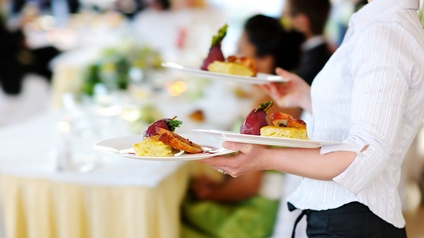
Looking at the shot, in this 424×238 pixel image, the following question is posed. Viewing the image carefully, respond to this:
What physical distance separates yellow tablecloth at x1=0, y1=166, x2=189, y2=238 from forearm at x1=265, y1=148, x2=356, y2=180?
0.92 meters

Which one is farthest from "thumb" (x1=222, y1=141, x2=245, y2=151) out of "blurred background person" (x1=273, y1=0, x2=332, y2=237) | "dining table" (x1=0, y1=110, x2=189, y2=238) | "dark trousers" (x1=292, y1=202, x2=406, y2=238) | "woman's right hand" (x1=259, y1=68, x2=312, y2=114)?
"blurred background person" (x1=273, y1=0, x2=332, y2=237)

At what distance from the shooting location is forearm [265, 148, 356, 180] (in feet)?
3.59

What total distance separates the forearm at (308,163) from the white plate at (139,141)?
86mm

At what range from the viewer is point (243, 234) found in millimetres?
2408

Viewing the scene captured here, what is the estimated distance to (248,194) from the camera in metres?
2.53

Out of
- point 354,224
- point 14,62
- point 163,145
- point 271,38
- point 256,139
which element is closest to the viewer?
point 256,139

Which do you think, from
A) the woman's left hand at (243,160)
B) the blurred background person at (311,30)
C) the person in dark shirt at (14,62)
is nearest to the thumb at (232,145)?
the woman's left hand at (243,160)

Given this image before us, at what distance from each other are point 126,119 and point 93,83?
2.11 feet

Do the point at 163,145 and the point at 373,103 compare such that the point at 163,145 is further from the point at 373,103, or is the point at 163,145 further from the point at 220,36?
the point at 220,36

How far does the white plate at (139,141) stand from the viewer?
41.9 inches

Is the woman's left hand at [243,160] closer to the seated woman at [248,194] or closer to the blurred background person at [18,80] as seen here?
the seated woman at [248,194]

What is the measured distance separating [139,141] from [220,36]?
1.57 ft

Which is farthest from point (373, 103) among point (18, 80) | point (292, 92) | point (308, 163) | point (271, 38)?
point (18, 80)

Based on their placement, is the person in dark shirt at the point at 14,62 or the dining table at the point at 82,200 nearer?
the dining table at the point at 82,200
